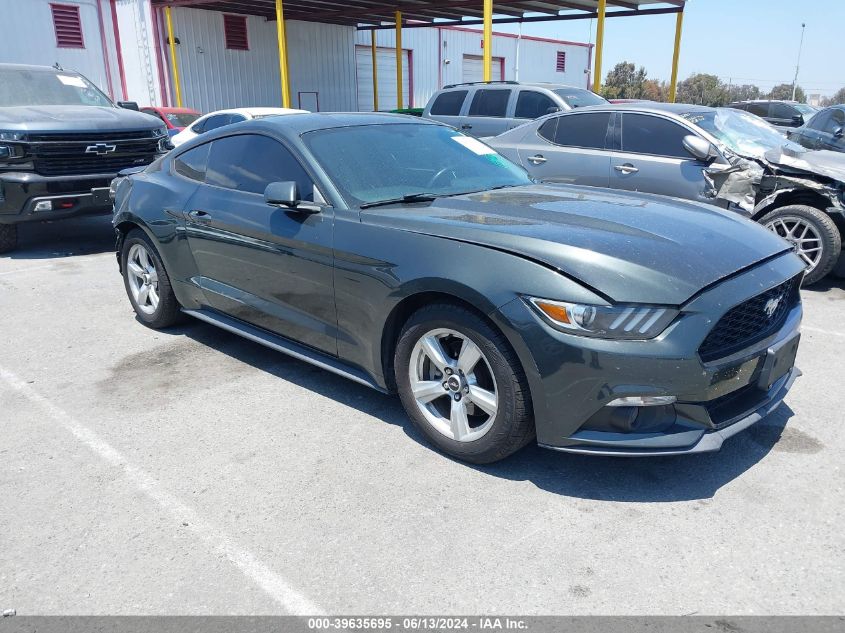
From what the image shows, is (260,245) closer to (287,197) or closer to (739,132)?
(287,197)

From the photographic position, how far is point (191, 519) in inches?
119

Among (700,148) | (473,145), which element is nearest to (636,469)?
(473,145)

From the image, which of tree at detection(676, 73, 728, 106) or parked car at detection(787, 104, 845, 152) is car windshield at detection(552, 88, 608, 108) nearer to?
parked car at detection(787, 104, 845, 152)

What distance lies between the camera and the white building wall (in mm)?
17672

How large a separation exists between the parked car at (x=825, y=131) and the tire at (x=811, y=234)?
10.7 feet

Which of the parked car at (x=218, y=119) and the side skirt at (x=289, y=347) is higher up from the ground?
the parked car at (x=218, y=119)

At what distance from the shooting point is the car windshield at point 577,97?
11.0 metres

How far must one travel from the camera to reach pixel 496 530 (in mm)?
2883

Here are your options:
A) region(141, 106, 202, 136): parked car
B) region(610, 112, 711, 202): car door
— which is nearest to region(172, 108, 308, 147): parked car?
region(141, 106, 202, 136): parked car

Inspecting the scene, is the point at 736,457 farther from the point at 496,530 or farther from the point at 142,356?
the point at 142,356

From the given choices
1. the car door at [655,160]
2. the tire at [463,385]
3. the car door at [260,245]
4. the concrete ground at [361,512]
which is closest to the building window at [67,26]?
the car door at [655,160]

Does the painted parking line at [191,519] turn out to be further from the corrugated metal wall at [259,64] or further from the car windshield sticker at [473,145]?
the corrugated metal wall at [259,64]

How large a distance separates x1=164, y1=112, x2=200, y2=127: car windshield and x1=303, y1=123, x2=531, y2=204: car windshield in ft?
38.8

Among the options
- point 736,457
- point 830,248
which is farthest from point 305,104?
point 736,457
